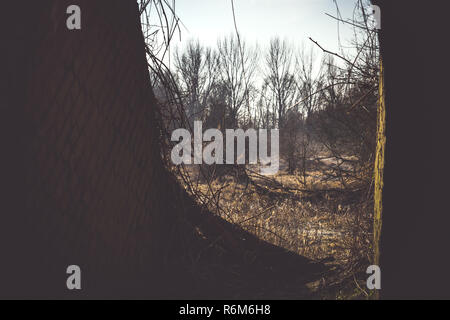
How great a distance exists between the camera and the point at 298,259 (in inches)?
80.4

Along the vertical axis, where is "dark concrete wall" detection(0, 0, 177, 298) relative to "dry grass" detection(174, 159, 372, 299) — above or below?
above

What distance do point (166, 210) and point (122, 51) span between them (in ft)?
2.64

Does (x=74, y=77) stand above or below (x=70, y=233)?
above

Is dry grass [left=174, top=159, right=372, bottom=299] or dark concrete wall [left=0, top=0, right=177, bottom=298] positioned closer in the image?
dark concrete wall [left=0, top=0, right=177, bottom=298]

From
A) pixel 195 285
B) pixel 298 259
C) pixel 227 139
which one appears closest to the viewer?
pixel 195 285
